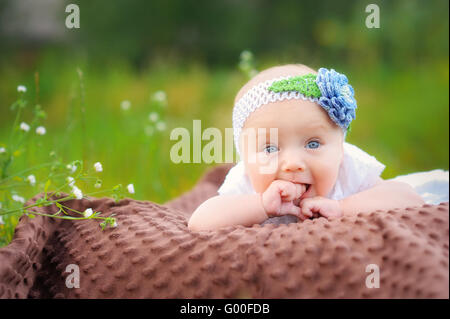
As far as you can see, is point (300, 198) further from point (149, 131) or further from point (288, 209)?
point (149, 131)

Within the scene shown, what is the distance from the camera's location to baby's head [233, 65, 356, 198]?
1318 mm

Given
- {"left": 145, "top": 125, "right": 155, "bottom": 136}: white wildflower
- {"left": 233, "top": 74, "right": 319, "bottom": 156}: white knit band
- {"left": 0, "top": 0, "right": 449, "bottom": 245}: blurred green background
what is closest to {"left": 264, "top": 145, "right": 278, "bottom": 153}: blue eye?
{"left": 233, "top": 74, "right": 319, "bottom": 156}: white knit band

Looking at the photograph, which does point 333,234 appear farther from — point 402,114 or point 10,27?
point 10,27

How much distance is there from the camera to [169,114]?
12.8ft

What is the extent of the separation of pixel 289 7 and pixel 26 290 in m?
4.50

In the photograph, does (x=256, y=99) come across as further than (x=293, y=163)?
Yes

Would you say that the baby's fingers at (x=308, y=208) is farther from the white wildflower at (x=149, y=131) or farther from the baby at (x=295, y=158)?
the white wildflower at (x=149, y=131)

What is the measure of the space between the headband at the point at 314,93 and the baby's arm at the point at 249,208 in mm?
225

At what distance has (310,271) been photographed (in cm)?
98

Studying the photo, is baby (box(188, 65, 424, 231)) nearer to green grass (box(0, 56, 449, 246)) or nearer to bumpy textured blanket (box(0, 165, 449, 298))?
bumpy textured blanket (box(0, 165, 449, 298))

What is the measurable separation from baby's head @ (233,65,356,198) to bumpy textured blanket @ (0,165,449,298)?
0.22 metres

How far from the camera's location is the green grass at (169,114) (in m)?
2.65

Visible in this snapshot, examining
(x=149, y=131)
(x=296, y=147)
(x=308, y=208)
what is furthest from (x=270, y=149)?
(x=149, y=131)

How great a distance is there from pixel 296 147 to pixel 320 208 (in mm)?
175
